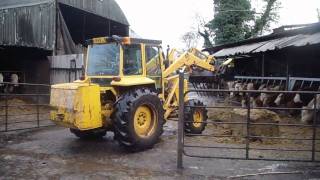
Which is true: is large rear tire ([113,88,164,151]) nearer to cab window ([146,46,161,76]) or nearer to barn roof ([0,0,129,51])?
cab window ([146,46,161,76])

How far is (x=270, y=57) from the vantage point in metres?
16.0

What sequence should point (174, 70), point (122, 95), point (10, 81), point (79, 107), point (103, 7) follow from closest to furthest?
1. point (79, 107)
2. point (122, 95)
3. point (174, 70)
4. point (10, 81)
5. point (103, 7)

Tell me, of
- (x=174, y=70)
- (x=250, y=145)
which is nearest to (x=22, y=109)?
(x=174, y=70)

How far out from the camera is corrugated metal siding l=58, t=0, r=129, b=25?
56.8ft

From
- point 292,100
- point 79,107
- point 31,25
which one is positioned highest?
point 31,25

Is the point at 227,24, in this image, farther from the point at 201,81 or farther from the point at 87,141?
the point at 87,141

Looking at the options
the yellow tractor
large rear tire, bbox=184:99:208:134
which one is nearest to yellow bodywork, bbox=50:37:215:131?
the yellow tractor

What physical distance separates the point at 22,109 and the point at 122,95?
26.6ft

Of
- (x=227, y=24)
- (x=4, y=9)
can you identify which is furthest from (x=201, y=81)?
(x=4, y=9)

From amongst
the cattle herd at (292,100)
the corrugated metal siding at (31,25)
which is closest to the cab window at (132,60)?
the cattle herd at (292,100)

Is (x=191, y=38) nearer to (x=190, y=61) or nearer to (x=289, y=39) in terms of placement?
(x=289, y=39)

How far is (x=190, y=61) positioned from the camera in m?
9.79

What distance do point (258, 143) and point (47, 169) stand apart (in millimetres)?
4669

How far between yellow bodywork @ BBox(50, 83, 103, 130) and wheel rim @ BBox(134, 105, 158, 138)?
2.60 ft
